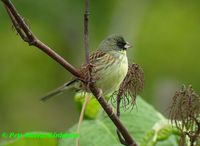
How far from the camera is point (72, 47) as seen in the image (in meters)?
10.5

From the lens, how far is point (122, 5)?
1095 centimetres

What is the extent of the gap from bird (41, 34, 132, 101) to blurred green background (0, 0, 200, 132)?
3731 millimetres

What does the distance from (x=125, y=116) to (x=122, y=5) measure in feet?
25.1

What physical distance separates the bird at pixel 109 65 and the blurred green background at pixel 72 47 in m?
3.73

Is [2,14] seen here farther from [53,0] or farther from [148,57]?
[148,57]

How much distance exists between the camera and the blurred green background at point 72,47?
927 centimetres

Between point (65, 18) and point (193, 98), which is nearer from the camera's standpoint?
point (193, 98)

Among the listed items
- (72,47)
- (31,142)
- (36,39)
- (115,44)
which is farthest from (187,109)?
(72,47)

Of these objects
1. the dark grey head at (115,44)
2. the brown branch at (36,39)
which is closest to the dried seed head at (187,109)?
the brown branch at (36,39)

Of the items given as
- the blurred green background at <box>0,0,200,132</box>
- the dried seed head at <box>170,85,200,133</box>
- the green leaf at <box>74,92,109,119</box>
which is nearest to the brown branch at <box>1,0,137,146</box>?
the dried seed head at <box>170,85,200,133</box>

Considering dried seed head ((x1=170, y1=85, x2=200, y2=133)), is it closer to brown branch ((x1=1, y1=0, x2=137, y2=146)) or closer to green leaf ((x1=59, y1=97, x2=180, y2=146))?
brown branch ((x1=1, y1=0, x2=137, y2=146))

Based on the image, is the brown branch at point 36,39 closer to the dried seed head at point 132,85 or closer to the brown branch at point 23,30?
the brown branch at point 23,30

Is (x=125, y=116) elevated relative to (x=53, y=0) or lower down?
lower down

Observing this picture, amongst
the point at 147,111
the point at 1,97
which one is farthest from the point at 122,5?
the point at 147,111
